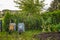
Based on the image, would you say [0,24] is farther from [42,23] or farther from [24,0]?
[24,0]

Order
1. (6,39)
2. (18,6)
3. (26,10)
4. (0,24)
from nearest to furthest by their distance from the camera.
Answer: (6,39)
(0,24)
(26,10)
(18,6)

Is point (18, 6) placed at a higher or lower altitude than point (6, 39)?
higher

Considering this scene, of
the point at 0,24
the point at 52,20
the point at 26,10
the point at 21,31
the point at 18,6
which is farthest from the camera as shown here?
the point at 18,6

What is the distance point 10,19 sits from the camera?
52.4 ft

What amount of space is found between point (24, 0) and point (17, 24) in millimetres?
7046

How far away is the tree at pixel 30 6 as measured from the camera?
20.6 meters

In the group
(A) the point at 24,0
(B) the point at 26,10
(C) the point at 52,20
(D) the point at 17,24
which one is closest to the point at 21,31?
(D) the point at 17,24

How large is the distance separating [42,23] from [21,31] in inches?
89.2

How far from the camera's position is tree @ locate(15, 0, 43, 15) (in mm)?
20625

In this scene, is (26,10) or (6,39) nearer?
(6,39)

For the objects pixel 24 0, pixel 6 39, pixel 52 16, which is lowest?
pixel 6 39

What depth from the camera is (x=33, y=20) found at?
1605 cm

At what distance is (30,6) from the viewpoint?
21.3m

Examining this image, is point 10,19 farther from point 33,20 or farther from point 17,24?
point 33,20
